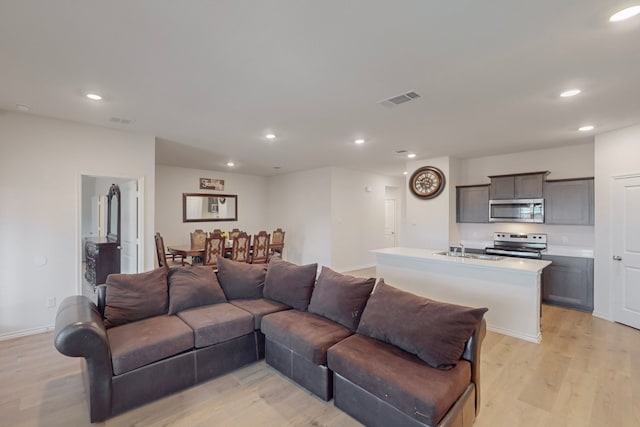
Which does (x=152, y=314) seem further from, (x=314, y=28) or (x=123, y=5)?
(x=314, y=28)

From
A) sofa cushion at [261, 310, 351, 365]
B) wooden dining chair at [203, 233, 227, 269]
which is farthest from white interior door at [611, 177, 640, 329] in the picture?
wooden dining chair at [203, 233, 227, 269]

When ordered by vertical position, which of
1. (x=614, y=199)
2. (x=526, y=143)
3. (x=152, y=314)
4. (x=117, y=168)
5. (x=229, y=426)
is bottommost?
(x=229, y=426)

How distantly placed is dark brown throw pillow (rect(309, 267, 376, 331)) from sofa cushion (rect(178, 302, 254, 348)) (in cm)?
68

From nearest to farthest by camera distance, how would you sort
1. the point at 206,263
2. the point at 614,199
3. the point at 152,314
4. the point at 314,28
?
the point at 314,28 < the point at 152,314 < the point at 614,199 < the point at 206,263

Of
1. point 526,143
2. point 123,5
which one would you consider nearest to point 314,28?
point 123,5

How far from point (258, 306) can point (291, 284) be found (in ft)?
1.35

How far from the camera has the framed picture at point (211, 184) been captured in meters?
7.75

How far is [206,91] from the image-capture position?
283 cm

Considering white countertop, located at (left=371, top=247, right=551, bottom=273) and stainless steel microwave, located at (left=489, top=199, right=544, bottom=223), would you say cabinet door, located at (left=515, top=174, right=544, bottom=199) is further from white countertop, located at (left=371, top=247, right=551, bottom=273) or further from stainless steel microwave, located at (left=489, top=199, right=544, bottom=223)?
white countertop, located at (left=371, top=247, right=551, bottom=273)

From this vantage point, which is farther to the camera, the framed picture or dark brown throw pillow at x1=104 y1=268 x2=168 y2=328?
the framed picture

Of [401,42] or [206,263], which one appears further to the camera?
[206,263]

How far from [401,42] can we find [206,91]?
185 centimetres

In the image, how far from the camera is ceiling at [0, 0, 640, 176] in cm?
174

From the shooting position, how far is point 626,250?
154 inches
